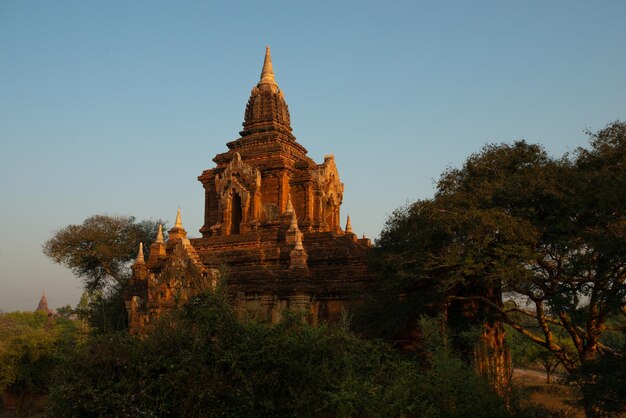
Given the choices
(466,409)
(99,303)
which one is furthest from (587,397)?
(99,303)

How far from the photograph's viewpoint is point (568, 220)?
14.0m

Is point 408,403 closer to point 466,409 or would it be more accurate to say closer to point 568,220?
point 466,409

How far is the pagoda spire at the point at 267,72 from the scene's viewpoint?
93.6 ft

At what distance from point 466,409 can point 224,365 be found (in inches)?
161

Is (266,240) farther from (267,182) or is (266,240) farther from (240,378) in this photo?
(240,378)

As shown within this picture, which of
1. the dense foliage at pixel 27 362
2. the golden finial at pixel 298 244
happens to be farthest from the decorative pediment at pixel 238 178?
the dense foliage at pixel 27 362

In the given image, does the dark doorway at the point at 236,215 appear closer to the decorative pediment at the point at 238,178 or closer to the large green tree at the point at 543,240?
the decorative pediment at the point at 238,178

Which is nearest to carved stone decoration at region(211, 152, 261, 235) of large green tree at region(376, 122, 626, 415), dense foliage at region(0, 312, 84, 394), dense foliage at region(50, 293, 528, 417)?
dense foliage at region(0, 312, 84, 394)

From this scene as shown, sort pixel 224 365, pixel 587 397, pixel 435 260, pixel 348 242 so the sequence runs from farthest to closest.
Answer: pixel 348 242
pixel 435 260
pixel 587 397
pixel 224 365

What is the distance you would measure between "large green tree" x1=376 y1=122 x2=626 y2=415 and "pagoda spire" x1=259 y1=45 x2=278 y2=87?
1499 centimetres

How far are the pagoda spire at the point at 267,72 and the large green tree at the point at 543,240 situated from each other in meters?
15.0

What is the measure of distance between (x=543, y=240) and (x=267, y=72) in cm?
1848

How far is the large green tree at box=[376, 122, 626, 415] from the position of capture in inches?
511

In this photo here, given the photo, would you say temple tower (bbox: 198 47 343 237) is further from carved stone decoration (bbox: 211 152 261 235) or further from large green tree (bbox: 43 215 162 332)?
large green tree (bbox: 43 215 162 332)
